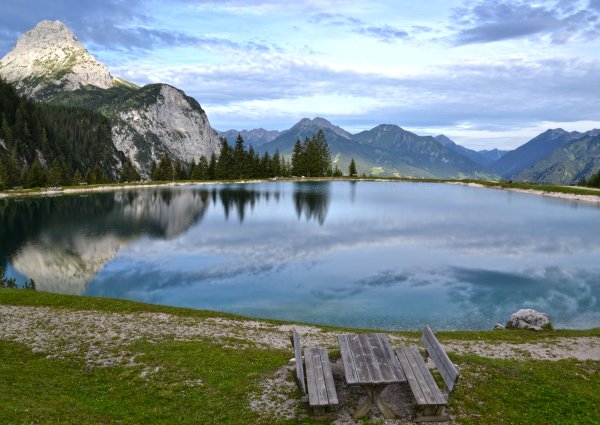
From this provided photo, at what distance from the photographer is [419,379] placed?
45.0ft

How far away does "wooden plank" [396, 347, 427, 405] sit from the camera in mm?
12797

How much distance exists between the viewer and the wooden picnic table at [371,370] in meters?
12.7

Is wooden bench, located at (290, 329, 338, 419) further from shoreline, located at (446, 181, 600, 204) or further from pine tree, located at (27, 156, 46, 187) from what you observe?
pine tree, located at (27, 156, 46, 187)

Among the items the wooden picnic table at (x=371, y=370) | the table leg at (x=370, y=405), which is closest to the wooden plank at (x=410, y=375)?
the wooden picnic table at (x=371, y=370)

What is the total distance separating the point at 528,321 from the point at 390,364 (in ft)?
54.0

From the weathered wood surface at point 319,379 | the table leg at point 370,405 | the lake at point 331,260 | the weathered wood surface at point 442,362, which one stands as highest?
the weathered wood surface at point 442,362

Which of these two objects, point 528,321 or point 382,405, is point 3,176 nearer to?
point 528,321

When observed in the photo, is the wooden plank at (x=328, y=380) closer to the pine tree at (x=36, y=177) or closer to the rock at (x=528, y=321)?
the rock at (x=528, y=321)

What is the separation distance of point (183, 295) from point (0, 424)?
24349mm

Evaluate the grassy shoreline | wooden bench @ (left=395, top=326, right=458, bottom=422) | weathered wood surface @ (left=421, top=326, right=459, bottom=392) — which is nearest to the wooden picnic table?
wooden bench @ (left=395, top=326, right=458, bottom=422)

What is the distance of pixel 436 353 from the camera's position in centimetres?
1474

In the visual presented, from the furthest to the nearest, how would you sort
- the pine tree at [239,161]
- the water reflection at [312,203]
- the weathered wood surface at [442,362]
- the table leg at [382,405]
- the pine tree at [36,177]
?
A: the pine tree at [239,161] → the pine tree at [36,177] → the water reflection at [312,203] → the table leg at [382,405] → the weathered wood surface at [442,362]

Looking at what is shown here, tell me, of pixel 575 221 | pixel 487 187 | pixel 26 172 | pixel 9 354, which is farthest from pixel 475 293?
pixel 26 172

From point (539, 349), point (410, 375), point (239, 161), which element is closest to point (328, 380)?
point (410, 375)
